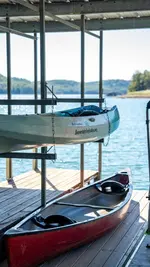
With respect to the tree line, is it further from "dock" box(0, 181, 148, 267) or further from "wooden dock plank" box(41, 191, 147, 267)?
"wooden dock plank" box(41, 191, 147, 267)

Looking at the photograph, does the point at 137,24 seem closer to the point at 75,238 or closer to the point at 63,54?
the point at 75,238

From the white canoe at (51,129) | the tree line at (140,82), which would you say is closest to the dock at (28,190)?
the white canoe at (51,129)

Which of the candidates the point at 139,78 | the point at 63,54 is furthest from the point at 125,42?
the point at 139,78

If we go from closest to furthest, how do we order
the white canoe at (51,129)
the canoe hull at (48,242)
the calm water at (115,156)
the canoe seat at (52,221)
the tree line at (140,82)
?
the canoe hull at (48,242) → the white canoe at (51,129) → the canoe seat at (52,221) → the tree line at (140,82) → the calm water at (115,156)

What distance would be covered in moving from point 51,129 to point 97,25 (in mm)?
2907

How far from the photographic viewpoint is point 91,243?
5.18m

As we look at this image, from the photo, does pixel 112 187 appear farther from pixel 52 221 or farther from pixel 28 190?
pixel 52 221

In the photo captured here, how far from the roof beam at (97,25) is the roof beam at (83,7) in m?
0.71

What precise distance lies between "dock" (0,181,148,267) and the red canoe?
0.11 metres

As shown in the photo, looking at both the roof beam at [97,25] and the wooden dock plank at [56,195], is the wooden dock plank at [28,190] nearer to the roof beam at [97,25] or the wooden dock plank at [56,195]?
the wooden dock plank at [56,195]

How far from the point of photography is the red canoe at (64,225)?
4.38 m

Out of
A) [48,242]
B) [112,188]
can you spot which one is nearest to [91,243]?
[48,242]

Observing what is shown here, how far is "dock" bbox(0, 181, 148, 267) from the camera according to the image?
4711 millimetres

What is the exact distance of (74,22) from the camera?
715 cm
